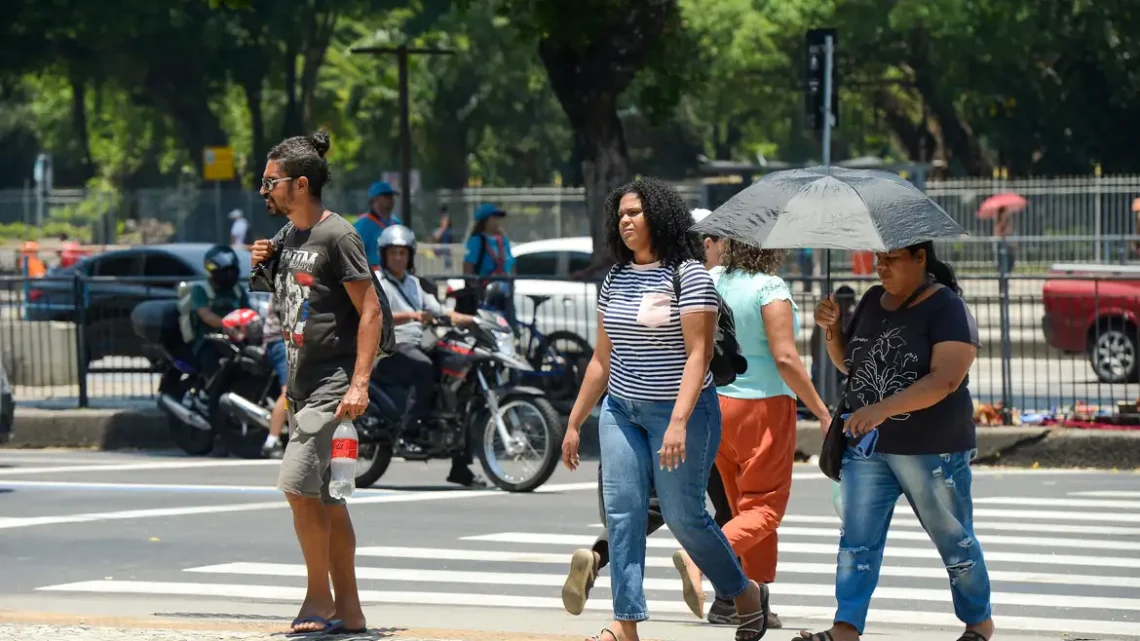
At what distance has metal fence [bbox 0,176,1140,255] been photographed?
3262cm

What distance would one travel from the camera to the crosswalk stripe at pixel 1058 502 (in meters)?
11.4

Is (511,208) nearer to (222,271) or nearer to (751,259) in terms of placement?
(222,271)

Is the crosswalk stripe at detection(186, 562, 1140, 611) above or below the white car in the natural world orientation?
below

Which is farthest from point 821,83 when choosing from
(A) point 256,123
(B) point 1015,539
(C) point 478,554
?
(A) point 256,123

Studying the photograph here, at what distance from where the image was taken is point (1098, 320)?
14.7 metres

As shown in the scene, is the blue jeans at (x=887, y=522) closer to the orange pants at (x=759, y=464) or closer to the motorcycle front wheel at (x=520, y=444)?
the orange pants at (x=759, y=464)

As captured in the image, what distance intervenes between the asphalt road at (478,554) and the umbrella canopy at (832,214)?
1.54m

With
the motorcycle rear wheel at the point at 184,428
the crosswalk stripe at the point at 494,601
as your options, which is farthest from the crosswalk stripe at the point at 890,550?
the motorcycle rear wheel at the point at 184,428

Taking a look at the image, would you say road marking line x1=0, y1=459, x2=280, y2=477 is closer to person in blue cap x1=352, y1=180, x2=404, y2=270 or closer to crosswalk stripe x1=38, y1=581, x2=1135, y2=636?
person in blue cap x1=352, y1=180, x2=404, y2=270

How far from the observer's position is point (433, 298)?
40.3 feet

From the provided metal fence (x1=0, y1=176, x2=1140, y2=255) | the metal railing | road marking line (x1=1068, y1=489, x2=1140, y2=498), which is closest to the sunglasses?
road marking line (x1=1068, y1=489, x2=1140, y2=498)

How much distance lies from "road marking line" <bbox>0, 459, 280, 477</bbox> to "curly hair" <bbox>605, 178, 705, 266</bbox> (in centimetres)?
771

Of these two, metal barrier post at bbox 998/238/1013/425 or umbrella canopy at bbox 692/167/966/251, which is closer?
umbrella canopy at bbox 692/167/966/251

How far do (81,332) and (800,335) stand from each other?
19.5 feet
